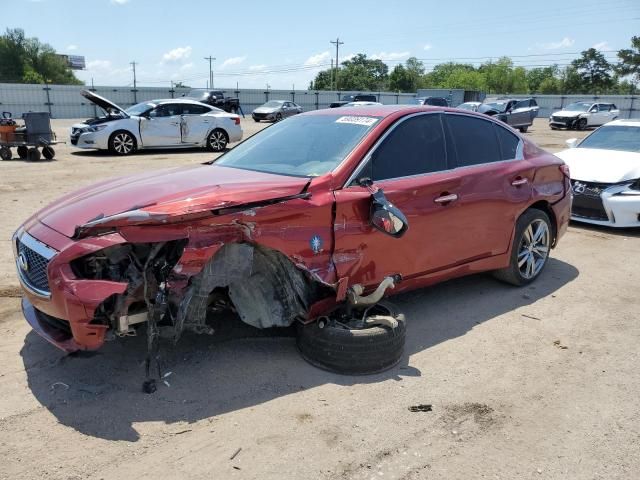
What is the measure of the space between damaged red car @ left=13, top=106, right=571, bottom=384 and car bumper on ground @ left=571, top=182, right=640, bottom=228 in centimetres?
331

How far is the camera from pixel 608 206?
7426 mm

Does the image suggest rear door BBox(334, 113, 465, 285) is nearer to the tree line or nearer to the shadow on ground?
the shadow on ground

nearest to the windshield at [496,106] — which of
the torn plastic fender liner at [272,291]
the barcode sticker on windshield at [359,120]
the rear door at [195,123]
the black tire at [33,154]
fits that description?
the rear door at [195,123]

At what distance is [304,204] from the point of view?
345 cm

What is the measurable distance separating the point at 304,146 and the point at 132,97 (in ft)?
114

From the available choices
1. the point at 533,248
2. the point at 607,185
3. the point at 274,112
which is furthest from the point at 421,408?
the point at 274,112

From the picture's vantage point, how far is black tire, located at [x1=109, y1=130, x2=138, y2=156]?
602 inches

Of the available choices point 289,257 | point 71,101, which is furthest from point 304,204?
point 71,101

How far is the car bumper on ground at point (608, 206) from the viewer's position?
732 centimetres

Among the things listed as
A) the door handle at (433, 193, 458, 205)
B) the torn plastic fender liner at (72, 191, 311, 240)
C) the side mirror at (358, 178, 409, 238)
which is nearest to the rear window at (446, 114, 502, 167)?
the door handle at (433, 193, 458, 205)

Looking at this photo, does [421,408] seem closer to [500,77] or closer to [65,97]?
[65,97]

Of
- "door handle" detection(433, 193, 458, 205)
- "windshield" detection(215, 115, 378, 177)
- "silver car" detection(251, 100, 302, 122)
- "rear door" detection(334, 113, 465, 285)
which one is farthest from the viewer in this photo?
"silver car" detection(251, 100, 302, 122)

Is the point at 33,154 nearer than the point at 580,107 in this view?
Yes

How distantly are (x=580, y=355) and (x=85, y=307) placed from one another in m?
3.42
